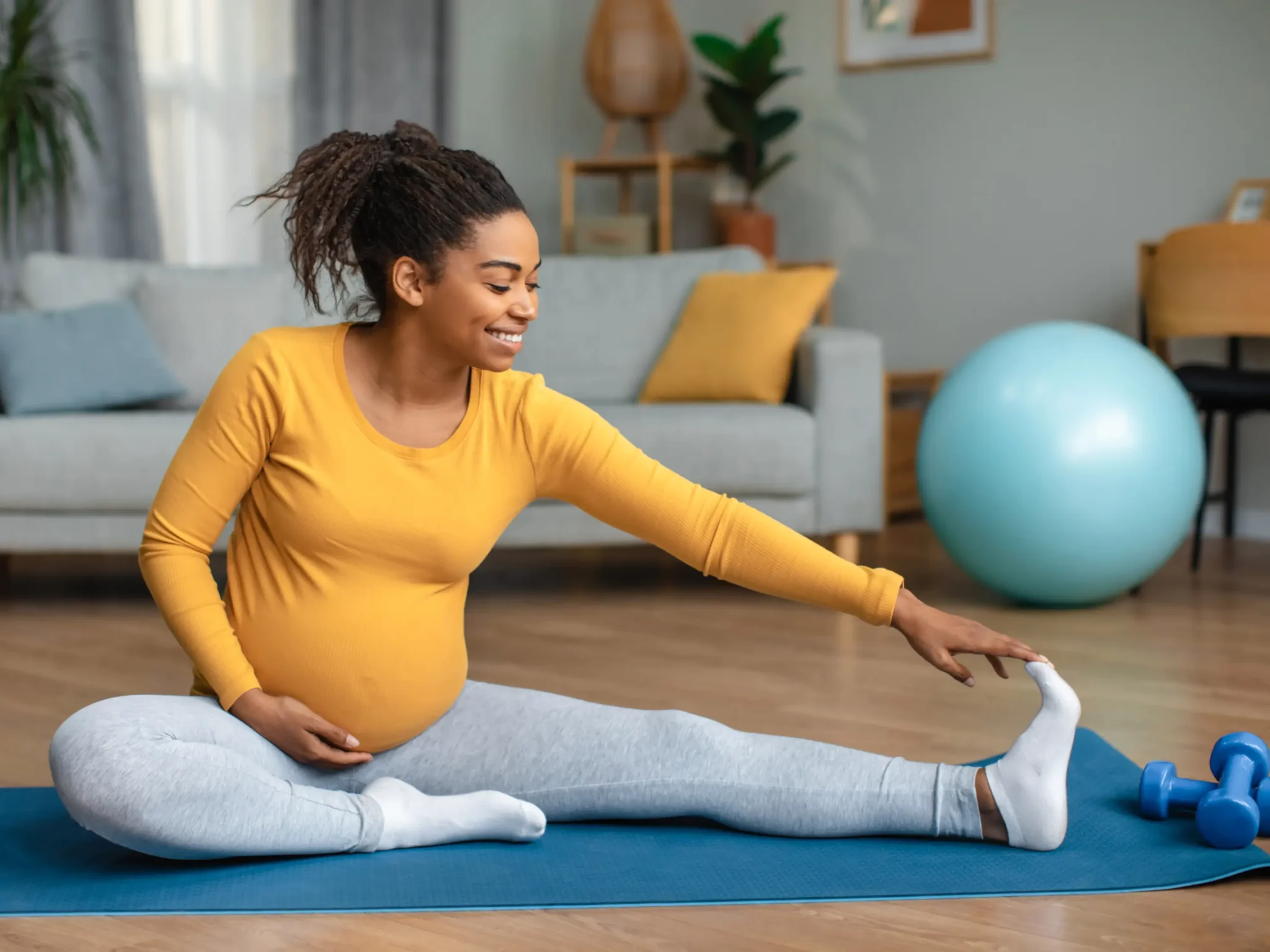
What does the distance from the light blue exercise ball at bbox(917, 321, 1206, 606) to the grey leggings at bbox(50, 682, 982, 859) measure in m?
1.38

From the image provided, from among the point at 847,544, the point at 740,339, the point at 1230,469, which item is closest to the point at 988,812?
the point at 847,544

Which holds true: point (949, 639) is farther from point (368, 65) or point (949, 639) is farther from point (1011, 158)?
point (368, 65)

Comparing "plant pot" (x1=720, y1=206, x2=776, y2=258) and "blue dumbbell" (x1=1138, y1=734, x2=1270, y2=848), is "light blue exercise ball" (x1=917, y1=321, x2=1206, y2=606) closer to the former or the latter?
"blue dumbbell" (x1=1138, y1=734, x2=1270, y2=848)

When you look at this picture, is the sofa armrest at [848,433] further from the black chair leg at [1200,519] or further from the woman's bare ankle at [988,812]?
the woman's bare ankle at [988,812]

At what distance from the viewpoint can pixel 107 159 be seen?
4.45 m

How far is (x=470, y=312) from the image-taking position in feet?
4.71

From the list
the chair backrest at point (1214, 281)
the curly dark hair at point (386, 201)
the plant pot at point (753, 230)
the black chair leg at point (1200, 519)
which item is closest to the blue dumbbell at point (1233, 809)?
the curly dark hair at point (386, 201)

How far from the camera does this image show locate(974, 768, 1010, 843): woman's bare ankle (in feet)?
4.97

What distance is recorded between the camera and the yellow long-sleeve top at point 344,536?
147 centimetres

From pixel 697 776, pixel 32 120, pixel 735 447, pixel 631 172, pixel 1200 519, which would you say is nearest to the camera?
pixel 697 776

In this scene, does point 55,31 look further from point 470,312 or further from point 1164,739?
point 1164,739

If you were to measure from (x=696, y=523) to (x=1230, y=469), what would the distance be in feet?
9.84

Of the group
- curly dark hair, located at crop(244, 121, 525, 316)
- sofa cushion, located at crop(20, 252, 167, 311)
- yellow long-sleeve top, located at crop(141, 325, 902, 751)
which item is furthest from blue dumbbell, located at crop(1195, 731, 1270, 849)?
sofa cushion, located at crop(20, 252, 167, 311)

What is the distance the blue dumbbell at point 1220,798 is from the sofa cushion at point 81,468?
2.14 meters
